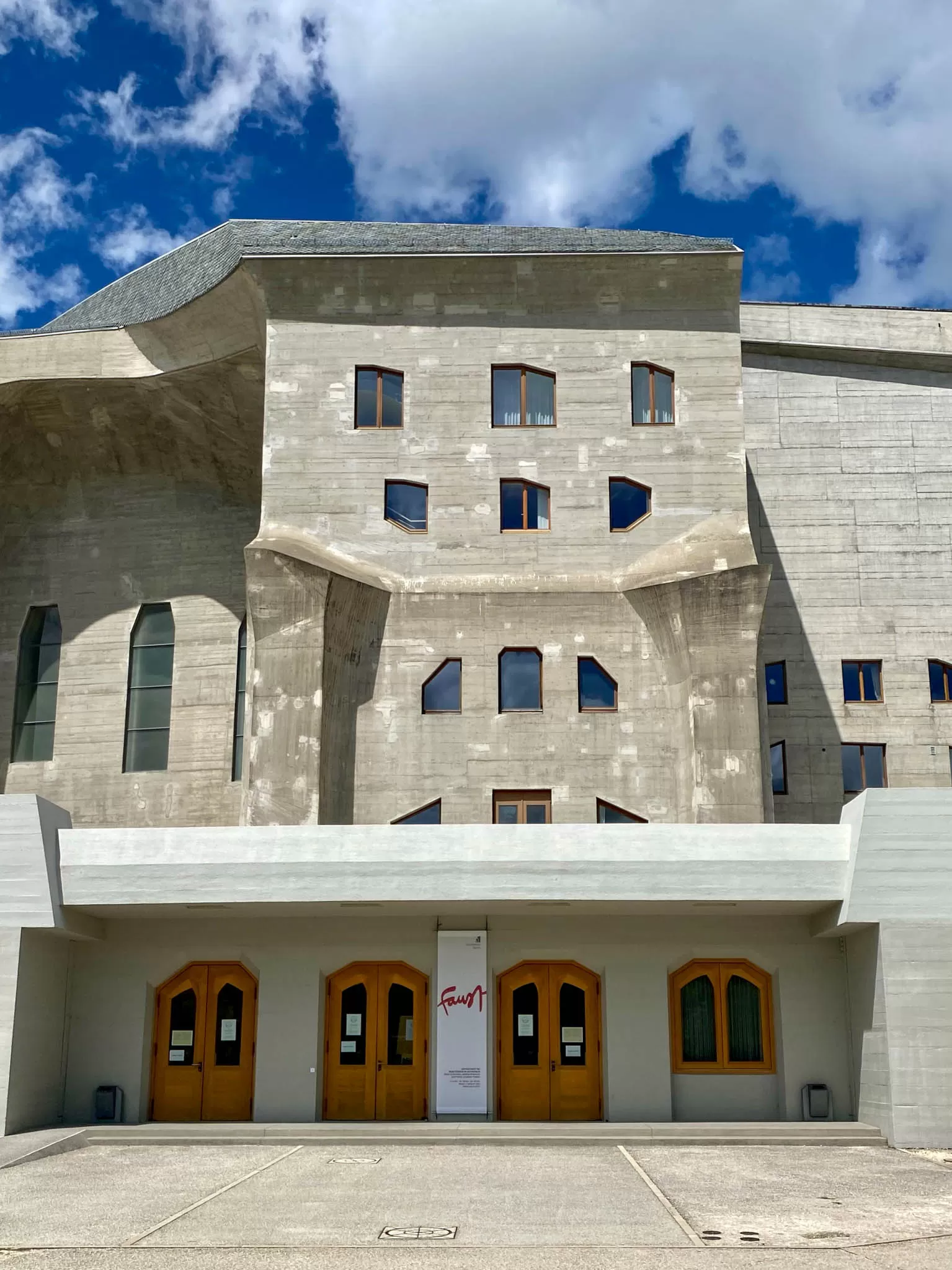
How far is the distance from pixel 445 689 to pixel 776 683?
979 cm

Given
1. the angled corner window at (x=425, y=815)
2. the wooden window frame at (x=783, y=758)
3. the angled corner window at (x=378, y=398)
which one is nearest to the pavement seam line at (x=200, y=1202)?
the angled corner window at (x=425, y=815)

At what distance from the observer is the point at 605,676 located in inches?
1077

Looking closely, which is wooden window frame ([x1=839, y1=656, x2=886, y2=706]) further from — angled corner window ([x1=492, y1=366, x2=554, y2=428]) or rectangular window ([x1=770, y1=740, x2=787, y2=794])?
angled corner window ([x1=492, y1=366, x2=554, y2=428])

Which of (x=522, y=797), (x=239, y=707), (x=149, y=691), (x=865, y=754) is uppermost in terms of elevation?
(x=149, y=691)

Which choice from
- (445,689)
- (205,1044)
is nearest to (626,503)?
(445,689)

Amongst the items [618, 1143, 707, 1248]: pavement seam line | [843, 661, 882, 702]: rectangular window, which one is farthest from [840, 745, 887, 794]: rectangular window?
[618, 1143, 707, 1248]: pavement seam line

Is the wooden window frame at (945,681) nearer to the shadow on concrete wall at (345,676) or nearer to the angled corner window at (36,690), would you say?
the shadow on concrete wall at (345,676)

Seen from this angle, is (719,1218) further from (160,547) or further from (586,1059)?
(160,547)

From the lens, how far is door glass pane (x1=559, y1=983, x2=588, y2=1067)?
22.0m

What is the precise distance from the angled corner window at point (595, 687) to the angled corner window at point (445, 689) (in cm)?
246

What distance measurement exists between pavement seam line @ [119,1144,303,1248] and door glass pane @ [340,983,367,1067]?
2.78 m

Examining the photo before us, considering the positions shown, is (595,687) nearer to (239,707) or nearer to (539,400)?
(539,400)

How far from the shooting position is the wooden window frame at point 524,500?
28.4 m

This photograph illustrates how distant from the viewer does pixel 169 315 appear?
31969 mm
